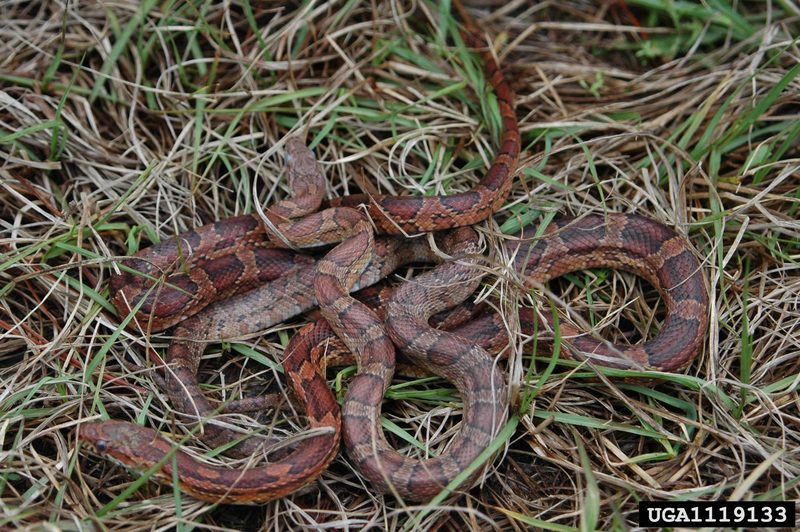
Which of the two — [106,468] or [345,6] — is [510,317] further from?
[345,6]

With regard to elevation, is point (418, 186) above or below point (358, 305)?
above

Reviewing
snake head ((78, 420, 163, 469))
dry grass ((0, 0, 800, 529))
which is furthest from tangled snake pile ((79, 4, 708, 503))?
dry grass ((0, 0, 800, 529))

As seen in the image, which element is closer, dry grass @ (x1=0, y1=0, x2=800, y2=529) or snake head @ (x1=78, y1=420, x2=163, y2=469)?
snake head @ (x1=78, y1=420, x2=163, y2=469)

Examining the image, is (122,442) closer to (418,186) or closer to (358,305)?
(358,305)

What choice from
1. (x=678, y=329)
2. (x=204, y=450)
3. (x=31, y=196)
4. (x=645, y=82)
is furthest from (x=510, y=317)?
(x=31, y=196)

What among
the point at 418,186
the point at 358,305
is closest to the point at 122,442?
the point at 358,305

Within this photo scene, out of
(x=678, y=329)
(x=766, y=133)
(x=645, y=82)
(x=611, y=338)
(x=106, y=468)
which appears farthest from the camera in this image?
(x=645, y=82)

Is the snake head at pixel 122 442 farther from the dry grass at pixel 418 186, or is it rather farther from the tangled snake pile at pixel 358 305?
the dry grass at pixel 418 186

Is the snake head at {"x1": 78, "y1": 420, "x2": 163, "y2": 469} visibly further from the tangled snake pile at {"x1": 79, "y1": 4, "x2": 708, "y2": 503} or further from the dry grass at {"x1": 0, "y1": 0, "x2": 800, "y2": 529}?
the dry grass at {"x1": 0, "y1": 0, "x2": 800, "y2": 529}
